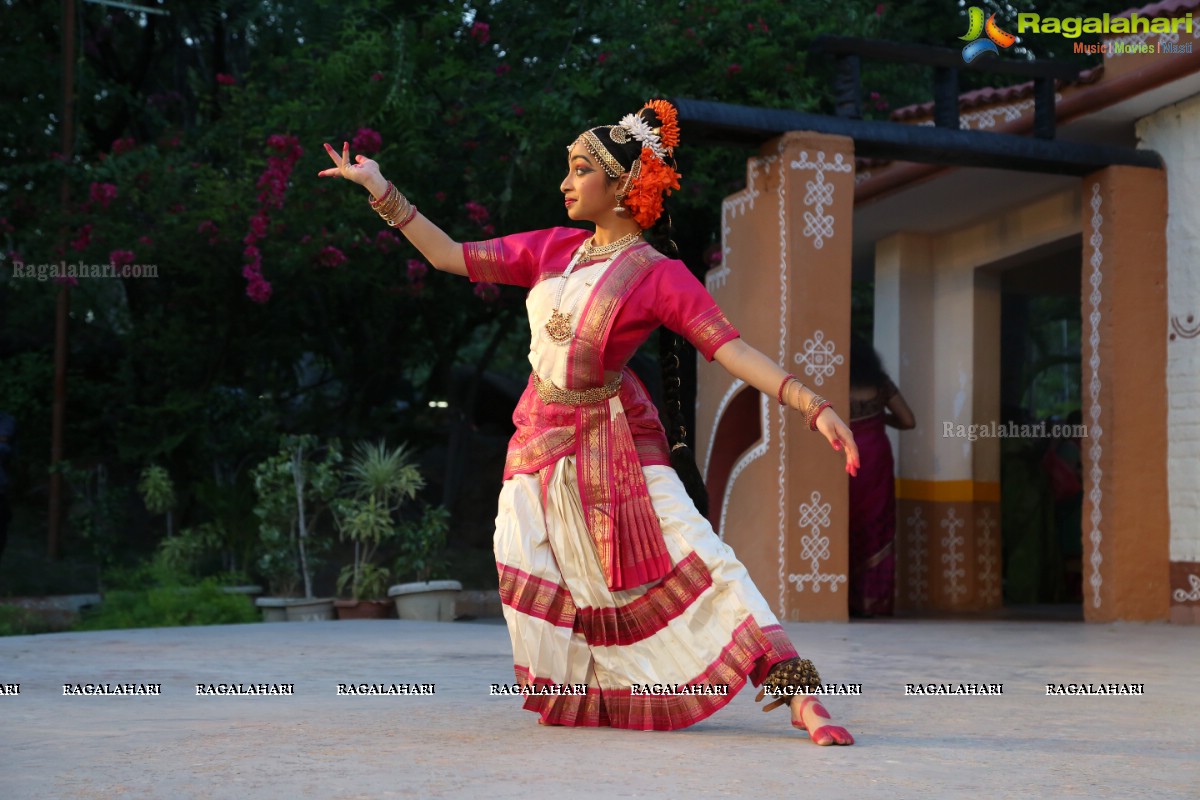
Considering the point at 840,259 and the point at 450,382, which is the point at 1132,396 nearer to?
the point at 840,259

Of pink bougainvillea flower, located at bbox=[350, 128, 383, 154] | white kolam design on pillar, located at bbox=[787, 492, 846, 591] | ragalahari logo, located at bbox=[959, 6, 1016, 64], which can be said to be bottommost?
white kolam design on pillar, located at bbox=[787, 492, 846, 591]

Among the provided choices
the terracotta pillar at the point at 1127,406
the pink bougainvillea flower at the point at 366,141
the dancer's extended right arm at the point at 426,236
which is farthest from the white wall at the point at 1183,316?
the dancer's extended right arm at the point at 426,236

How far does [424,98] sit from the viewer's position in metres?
11.4

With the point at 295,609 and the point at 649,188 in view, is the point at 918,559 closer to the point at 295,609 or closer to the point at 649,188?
the point at 295,609

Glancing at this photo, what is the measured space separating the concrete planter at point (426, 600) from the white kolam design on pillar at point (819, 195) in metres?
3.00

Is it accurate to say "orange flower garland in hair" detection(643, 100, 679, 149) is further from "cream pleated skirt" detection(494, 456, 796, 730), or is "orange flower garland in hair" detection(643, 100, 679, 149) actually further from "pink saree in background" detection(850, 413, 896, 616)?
"pink saree in background" detection(850, 413, 896, 616)

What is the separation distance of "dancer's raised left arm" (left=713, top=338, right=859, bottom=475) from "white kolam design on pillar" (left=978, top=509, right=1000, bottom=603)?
7.34 metres

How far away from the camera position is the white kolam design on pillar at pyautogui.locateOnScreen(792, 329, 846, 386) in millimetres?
8633

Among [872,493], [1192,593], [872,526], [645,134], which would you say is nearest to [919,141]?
[872,493]

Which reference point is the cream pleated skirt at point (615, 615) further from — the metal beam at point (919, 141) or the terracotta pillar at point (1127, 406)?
the terracotta pillar at point (1127, 406)

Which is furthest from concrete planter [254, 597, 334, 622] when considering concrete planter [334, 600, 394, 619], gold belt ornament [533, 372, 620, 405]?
gold belt ornament [533, 372, 620, 405]

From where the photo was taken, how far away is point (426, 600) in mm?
9375

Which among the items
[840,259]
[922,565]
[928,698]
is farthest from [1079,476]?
[928,698]

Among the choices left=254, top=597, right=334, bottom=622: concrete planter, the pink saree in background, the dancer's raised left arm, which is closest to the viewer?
the dancer's raised left arm
